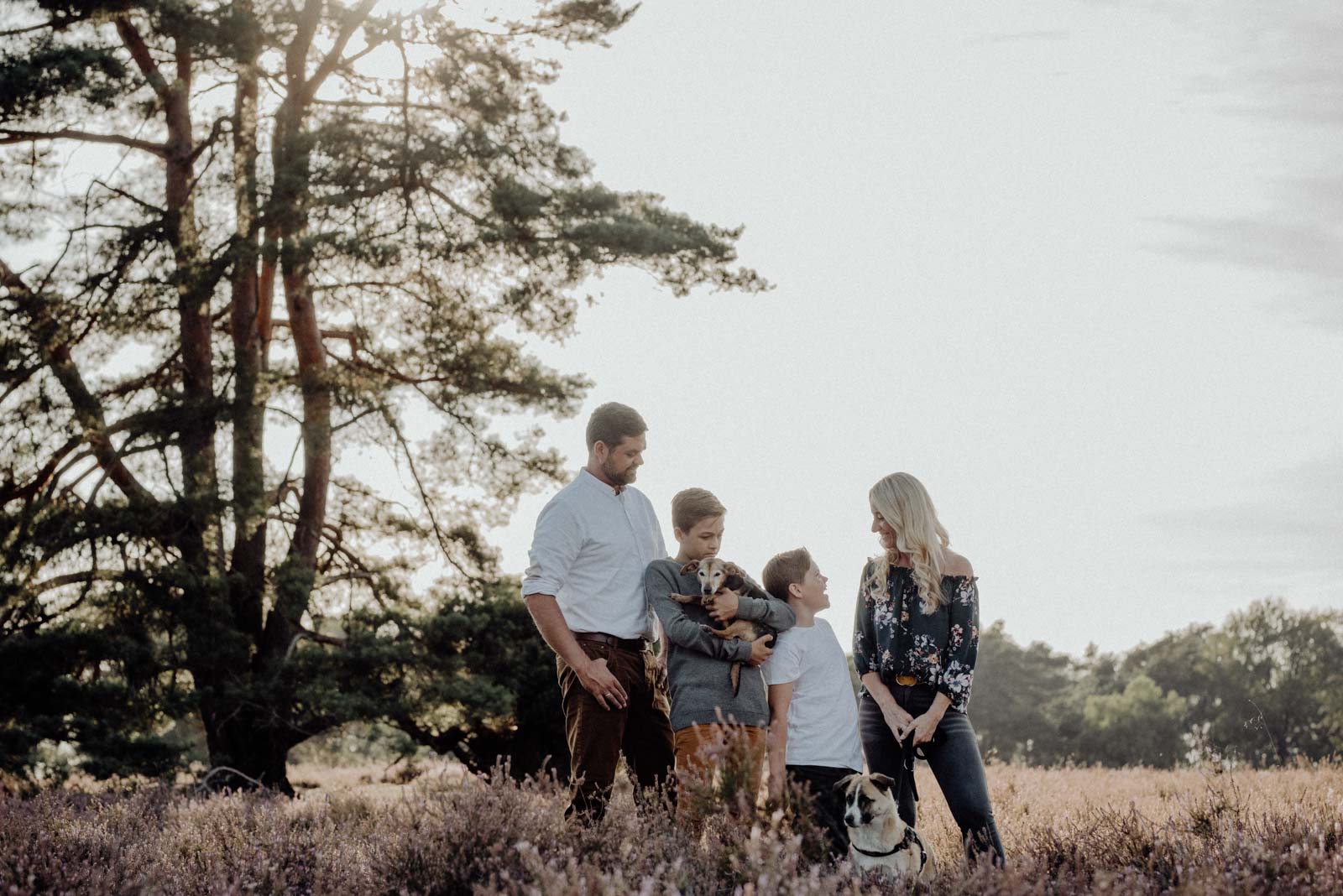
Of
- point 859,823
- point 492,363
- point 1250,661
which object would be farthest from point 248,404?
point 1250,661

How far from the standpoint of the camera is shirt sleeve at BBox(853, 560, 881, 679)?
193 inches

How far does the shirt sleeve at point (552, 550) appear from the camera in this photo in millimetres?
4742

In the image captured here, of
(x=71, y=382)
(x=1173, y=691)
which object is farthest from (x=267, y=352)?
(x=1173, y=691)

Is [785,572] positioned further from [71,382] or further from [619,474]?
[71,382]

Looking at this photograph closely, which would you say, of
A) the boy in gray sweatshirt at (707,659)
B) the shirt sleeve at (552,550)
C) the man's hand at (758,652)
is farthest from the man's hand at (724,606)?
the shirt sleeve at (552,550)

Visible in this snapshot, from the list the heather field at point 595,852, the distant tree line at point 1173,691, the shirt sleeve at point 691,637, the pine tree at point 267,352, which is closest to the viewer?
the heather field at point 595,852

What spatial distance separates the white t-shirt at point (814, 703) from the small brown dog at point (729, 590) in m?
0.13

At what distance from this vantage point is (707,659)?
457 cm

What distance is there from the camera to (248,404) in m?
13.5

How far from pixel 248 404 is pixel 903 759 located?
10728mm

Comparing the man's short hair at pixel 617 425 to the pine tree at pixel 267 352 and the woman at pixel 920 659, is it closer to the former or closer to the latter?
the woman at pixel 920 659

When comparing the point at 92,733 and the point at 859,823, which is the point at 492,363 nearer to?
the point at 92,733

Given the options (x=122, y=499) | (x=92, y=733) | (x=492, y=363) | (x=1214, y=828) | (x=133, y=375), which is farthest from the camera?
(x=133, y=375)

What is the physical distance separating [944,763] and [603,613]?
4.94ft
